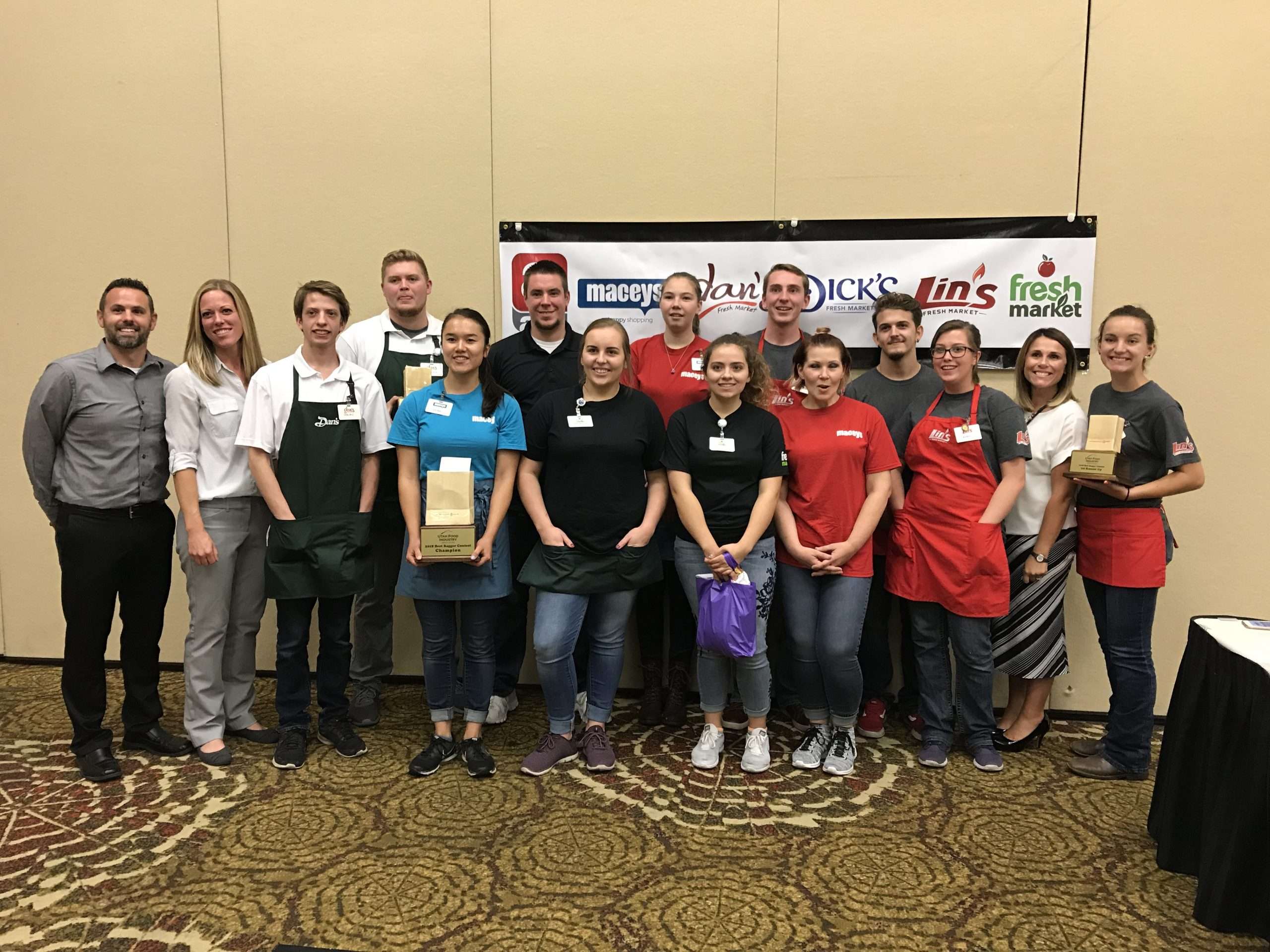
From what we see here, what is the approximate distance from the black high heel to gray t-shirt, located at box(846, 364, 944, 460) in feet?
3.90

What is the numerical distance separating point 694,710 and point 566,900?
146 cm

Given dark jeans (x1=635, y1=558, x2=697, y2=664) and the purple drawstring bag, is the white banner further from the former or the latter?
the purple drawstring bag

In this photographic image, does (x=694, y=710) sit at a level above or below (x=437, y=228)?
below

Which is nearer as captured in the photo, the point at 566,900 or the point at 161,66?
the point at 566,900

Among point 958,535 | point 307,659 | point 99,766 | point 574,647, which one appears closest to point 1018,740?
point 958,535

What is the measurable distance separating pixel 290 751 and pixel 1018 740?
2.78 metres

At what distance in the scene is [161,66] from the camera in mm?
3637

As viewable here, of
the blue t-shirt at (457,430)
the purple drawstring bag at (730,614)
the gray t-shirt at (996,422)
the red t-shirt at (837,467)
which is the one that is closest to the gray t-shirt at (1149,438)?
the gray t-shirt at (996,422)

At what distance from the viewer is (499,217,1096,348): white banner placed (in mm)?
3344

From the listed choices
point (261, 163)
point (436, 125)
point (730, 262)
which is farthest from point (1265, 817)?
point (261, 163)

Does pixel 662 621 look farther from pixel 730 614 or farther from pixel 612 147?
pixel 612 147

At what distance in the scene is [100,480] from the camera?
2736 millimetres

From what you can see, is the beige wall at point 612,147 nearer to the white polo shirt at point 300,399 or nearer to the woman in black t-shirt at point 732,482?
the white polo shirt at point 300,399

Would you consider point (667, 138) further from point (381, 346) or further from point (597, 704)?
point (597, 704)
